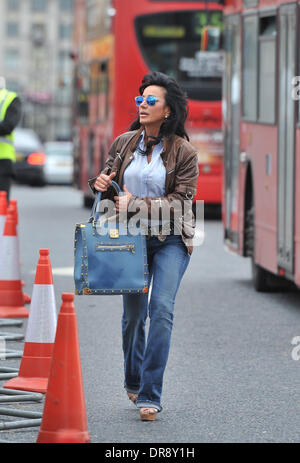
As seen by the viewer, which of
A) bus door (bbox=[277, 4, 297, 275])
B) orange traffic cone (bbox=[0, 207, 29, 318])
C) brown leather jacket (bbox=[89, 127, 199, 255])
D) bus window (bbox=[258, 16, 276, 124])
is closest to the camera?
brown leather jacket (bbox=[89, 127, 199, 255])

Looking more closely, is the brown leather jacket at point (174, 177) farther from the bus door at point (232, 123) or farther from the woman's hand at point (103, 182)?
the bus door at point (232, 123)

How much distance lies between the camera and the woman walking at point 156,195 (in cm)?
652

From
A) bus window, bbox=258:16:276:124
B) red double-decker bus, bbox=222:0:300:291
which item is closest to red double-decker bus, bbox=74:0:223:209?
red double-decker bus, bbox=222:0:300:291

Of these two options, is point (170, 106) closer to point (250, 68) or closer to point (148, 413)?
point (148, 413)

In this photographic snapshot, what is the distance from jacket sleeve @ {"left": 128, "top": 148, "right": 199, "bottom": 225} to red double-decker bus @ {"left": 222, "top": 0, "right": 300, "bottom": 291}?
4.13 m

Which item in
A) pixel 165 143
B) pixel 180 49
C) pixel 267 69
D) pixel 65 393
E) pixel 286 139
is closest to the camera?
pixel 65 393

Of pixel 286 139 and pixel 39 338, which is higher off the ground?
pixel 286 139

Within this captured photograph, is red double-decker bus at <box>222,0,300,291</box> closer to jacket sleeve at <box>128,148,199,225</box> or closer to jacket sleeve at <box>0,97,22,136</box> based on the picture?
jacket sleeve at <box>0,97,22,136</box>

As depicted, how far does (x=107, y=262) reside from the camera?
6.41 m

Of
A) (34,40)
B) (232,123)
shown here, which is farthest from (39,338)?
(34,40)

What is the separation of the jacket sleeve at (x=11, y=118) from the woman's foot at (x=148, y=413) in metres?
6.43

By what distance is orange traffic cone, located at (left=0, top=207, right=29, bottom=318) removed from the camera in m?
10.5

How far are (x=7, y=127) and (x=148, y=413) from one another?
6.47 metres
